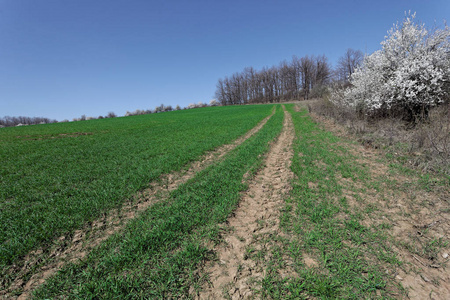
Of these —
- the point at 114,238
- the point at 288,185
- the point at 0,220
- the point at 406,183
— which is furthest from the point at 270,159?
the point at 0,220

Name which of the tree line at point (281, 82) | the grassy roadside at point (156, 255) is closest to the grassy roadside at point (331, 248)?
the grassy roadside at point (156, 255)

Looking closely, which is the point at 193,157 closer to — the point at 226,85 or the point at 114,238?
the point at 114,238

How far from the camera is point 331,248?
119 inches

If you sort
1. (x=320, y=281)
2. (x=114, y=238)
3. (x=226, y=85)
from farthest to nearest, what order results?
(x=226, y=85), (x=114, y=238), (x=320, y=281)

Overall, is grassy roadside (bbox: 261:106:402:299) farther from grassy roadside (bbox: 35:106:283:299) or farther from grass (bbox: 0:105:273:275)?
grass (bbox: 0:105:273:275)

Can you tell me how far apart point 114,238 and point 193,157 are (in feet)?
16.7

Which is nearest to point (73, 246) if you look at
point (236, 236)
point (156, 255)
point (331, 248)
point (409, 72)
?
point (156, 255)

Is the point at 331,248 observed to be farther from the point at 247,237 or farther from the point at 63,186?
the point at 63,186

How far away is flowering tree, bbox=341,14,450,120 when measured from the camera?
1005 cm

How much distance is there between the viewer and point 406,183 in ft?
16.2

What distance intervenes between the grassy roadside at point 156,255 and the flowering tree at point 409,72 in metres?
12.7

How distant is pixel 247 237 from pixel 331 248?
5.07 feet

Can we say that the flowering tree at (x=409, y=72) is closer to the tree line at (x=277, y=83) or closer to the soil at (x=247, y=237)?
the soil at (x=247, y=237)

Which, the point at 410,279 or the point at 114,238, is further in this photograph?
the point at 114,238
